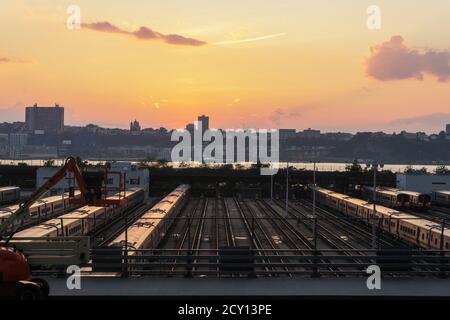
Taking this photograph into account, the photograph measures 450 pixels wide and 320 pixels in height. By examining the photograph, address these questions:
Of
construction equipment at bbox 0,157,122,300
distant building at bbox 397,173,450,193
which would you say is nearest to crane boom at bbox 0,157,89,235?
construction equipment at bbox 0,157,122,300

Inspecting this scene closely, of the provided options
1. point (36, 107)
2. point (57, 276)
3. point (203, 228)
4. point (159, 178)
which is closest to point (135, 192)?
point (203, 228)

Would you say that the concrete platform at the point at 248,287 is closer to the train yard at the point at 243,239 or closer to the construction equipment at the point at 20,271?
the train yard at the point at 243,239

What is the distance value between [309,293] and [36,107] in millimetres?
165452

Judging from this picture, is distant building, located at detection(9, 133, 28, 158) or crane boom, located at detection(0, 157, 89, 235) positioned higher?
distant building, located at detection(9, 133, 28, 158)

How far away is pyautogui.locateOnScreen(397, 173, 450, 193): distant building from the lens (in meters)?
83.2

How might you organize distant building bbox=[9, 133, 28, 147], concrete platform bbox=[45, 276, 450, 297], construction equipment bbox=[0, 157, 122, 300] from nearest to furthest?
construction equipment bbox=[0, 157, 122, 300] < concrete platform bbox=[45, 276, 450, 297] < distant building bbox=[9, 133, 28, 147]

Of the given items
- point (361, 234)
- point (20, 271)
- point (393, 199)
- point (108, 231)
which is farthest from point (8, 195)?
point (20, 271)

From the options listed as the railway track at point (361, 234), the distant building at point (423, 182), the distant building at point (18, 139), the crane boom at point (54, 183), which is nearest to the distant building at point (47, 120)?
the distant building at point (18, 139)

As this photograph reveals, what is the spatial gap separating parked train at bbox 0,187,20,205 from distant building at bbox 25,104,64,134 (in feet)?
235

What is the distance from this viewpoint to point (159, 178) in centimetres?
9819

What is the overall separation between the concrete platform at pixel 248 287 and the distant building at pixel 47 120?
418ft

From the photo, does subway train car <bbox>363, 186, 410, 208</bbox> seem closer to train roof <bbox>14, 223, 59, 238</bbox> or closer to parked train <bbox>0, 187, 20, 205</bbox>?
train roof <bbox>14, 223, 59, 238</bbox>
